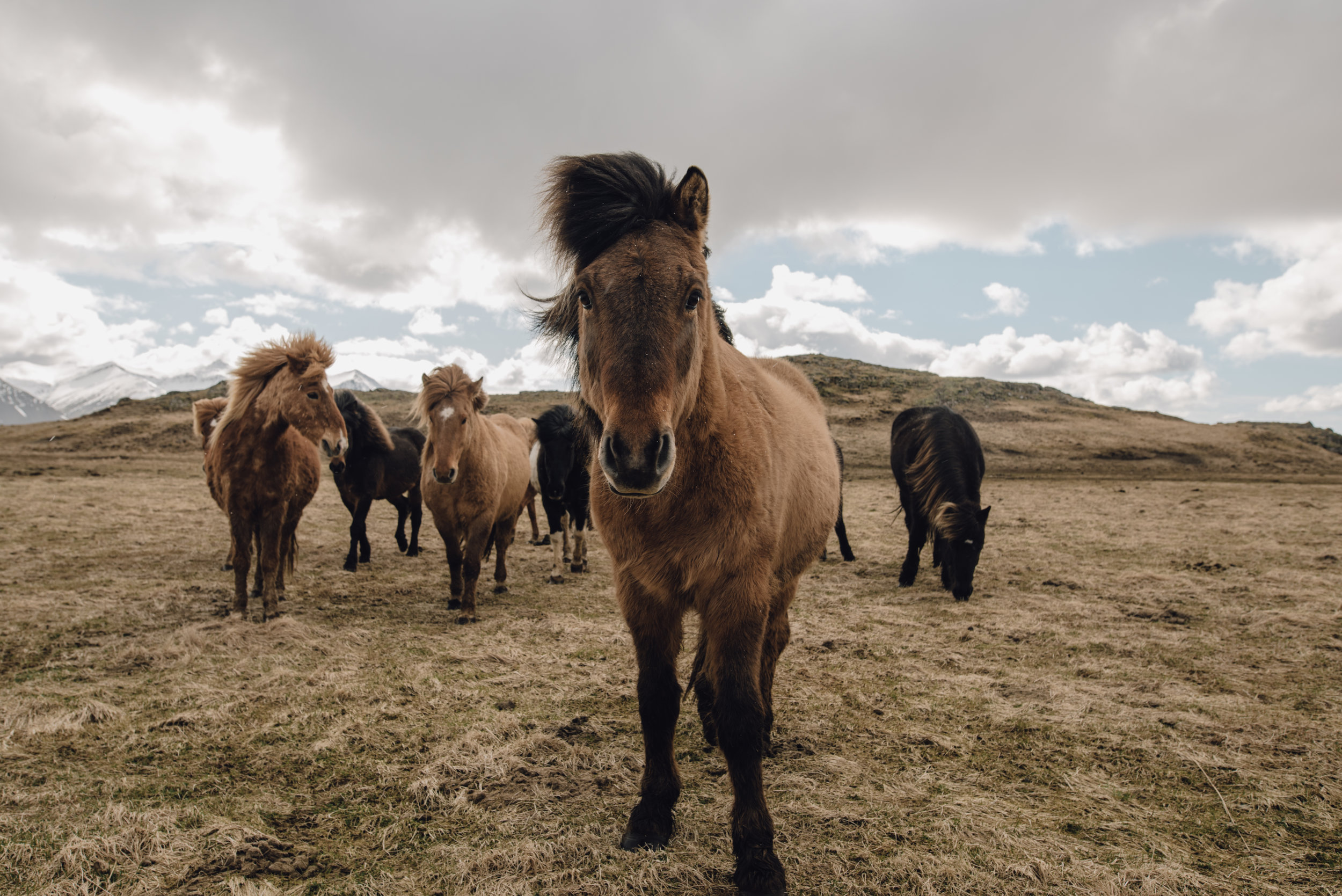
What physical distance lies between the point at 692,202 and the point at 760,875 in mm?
2745

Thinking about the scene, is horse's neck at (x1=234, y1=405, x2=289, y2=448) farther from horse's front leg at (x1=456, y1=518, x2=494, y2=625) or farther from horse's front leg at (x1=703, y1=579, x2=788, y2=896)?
horse's front leg at (x1=703, y1=579, x2=788, y2=896)

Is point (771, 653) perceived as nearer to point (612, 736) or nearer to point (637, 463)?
point (612, 736)

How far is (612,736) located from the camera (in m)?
3.76

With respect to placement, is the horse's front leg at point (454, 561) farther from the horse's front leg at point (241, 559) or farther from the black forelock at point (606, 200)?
the black forelock at point (606, 200)

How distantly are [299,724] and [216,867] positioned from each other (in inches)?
56.7

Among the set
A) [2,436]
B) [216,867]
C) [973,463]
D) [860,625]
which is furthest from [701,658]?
[2,436]

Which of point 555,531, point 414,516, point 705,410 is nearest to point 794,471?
point 705,410

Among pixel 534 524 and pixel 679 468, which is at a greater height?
pixel 679 468

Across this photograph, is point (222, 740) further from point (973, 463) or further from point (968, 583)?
point (973, 463)

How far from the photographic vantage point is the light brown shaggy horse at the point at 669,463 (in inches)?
84.7

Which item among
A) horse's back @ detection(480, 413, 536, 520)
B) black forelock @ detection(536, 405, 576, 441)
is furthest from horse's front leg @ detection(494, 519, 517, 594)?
black forelock @ detection(536, 405, 576, 441)

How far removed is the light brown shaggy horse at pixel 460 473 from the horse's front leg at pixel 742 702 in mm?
4402

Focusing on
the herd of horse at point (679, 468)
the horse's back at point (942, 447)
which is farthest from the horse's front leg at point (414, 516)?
the horse's back at point (942, 447)

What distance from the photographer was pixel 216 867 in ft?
8.13
